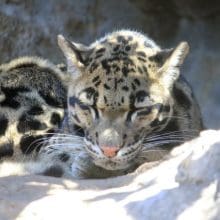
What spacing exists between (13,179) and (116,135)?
0.97 meters

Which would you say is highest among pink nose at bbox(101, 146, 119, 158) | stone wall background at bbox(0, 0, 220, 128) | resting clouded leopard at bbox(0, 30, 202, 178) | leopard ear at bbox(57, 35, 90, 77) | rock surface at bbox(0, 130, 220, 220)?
stone wall background at bbox(0, 0, 220, 128)

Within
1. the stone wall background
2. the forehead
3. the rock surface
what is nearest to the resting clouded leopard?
the forehead

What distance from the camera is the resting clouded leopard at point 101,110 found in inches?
234

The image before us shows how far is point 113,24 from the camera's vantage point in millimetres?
9016

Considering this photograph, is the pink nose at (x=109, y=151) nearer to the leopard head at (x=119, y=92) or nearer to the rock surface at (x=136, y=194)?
the leopard head at (x=119, y=92)

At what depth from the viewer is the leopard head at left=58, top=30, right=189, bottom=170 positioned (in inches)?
231

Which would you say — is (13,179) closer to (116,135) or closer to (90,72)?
(116,135)

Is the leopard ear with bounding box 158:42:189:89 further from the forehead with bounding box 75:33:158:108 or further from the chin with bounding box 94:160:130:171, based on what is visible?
the chin with bounding box 94:160:130:171

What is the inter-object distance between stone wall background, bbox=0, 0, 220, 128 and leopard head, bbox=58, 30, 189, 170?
2413 millimetres

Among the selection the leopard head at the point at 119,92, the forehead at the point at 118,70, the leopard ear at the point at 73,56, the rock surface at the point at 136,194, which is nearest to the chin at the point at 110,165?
the leopard head at the point at 119,92

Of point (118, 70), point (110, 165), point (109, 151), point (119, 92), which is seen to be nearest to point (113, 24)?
point (118, 70)

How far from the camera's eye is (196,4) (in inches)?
353

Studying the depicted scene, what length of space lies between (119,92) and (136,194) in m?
1.71

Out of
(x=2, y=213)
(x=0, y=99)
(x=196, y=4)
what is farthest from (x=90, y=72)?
(x=196, y=4)
